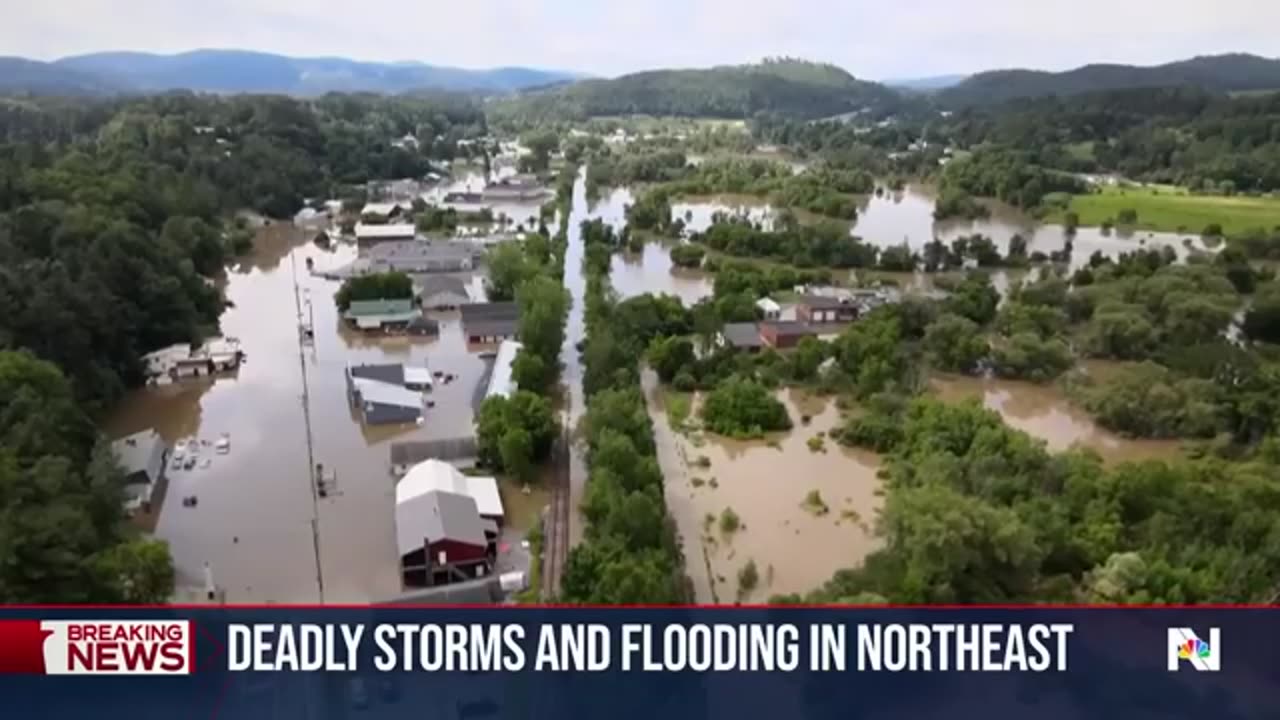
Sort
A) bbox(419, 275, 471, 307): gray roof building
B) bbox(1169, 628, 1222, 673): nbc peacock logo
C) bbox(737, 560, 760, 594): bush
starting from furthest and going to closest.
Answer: bbox(419, 275, 471, 307): gray roof building, bbox(737, 560, 760, 594): bush, bbox(1169, 628, 1222, 673): nbc peacock logo

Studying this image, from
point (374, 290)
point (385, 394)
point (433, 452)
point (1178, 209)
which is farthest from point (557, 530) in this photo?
point (1178, 209)

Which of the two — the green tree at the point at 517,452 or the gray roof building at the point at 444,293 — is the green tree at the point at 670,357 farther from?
the gray roof building at the point at 444,293

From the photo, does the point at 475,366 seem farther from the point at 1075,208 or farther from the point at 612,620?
the point at 1075,208

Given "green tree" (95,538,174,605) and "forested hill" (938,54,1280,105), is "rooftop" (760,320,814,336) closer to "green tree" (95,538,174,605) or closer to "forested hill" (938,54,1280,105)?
"green tree" (95,538,174,605)

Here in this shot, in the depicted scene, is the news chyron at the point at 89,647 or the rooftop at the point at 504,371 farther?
the rooftop at the point at 504,371

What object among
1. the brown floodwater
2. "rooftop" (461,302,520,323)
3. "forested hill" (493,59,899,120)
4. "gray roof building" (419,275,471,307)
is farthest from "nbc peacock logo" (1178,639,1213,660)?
"forested hill" (493,59,899,120)

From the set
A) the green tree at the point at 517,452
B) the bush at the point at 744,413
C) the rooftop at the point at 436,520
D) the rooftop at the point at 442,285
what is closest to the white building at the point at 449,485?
the rooftop at the point at 436,520
